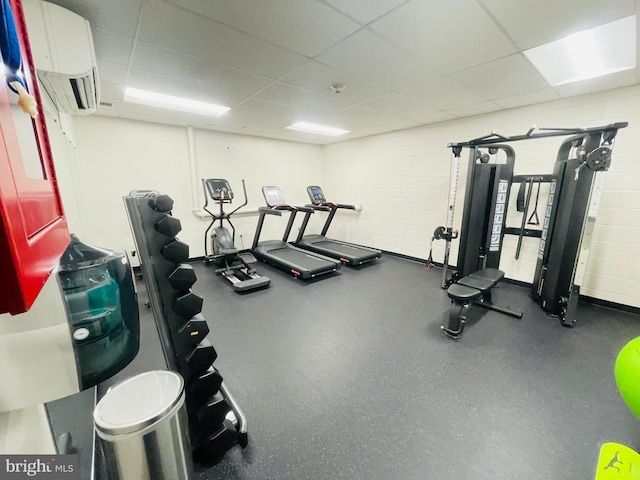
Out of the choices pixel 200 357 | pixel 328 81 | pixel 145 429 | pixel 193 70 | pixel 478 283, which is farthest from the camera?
pixel 478 283

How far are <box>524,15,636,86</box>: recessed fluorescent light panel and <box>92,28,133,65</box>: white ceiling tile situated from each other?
3110mm

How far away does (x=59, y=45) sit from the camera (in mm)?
1633

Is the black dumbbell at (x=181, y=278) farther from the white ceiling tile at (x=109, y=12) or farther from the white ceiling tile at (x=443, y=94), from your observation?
the white ceiling tile at (x=443, y=94)

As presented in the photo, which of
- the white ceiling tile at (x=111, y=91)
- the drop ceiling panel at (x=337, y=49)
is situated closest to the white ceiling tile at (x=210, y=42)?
the drop ceiling panel at (x=337, y=49)

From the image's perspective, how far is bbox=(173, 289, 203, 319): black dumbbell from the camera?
130 cm

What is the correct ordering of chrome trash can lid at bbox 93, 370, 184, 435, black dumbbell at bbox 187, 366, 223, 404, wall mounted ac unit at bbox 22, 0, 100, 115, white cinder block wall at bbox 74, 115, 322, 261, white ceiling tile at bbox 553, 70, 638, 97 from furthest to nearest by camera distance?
white cinder block wall at bbox 74, 115, 322, 261 < white ceiling tile at bbox 553, 70, 638, 97 < wall mounted ac unit at bbox 22, 0, 100, 115 < black dumbbell at bbox 187, 366, 223, 404 < chrome trash can lid at bbox 93, 370, 184, 435

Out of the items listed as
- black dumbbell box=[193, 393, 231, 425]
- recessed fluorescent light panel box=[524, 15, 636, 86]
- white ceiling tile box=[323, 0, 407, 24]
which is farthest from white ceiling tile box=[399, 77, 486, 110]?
black dumbbell box=[193, 393, 231, 425]

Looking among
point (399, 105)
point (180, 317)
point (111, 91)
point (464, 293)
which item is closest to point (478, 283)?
point (464, 293)

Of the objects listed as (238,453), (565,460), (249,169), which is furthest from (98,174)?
(565,460)

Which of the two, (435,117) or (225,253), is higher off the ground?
(435,117)

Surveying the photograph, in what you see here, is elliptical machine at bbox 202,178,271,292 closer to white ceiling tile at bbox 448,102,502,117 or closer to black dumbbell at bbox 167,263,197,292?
black dumbbell at bbox 167,263,197,292

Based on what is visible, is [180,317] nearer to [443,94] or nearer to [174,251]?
[174,251]

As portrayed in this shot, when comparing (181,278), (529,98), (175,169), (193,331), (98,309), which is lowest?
(193,331)

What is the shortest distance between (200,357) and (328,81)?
106 inches
